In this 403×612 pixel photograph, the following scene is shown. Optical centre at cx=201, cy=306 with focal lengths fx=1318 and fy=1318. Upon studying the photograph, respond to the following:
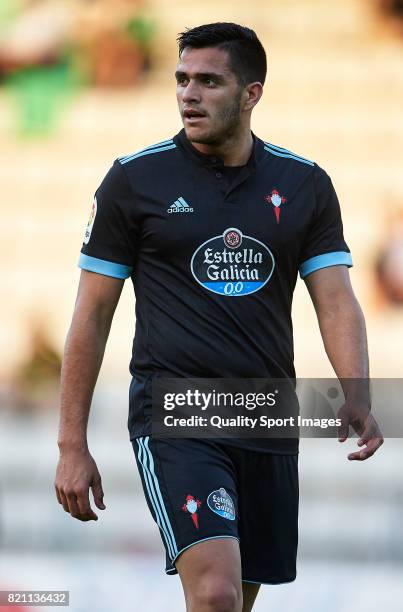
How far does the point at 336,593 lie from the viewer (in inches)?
254

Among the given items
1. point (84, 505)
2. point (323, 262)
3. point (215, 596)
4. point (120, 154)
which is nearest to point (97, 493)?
point (84, 505)

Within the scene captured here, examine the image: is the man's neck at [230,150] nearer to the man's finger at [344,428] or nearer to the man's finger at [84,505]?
the man's finger at [344,428]

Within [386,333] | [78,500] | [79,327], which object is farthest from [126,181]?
[386,333]

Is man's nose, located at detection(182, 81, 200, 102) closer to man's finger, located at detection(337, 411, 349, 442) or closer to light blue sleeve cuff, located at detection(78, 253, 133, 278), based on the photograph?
light blue sleeve cuff, located at detection(78, 253, 133, 278)

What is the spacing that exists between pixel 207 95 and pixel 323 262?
2.03ft

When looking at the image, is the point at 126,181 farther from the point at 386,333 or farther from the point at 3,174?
the point at 3,174

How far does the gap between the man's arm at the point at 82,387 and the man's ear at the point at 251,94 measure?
0.71m

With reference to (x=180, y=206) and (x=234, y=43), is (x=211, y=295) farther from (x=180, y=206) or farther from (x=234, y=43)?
(x=234, y=43)

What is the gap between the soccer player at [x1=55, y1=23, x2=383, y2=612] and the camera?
A: 12.2 feet

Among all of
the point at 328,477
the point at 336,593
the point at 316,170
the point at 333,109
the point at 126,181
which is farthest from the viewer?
the point at 333,109

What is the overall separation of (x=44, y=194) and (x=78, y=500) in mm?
6843

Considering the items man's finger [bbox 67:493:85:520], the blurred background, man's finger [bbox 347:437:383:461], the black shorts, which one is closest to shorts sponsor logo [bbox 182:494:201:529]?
the black shorts

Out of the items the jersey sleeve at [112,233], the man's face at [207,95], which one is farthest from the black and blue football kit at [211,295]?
the man's face at [207,95]

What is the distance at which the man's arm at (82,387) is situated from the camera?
12.0ft
